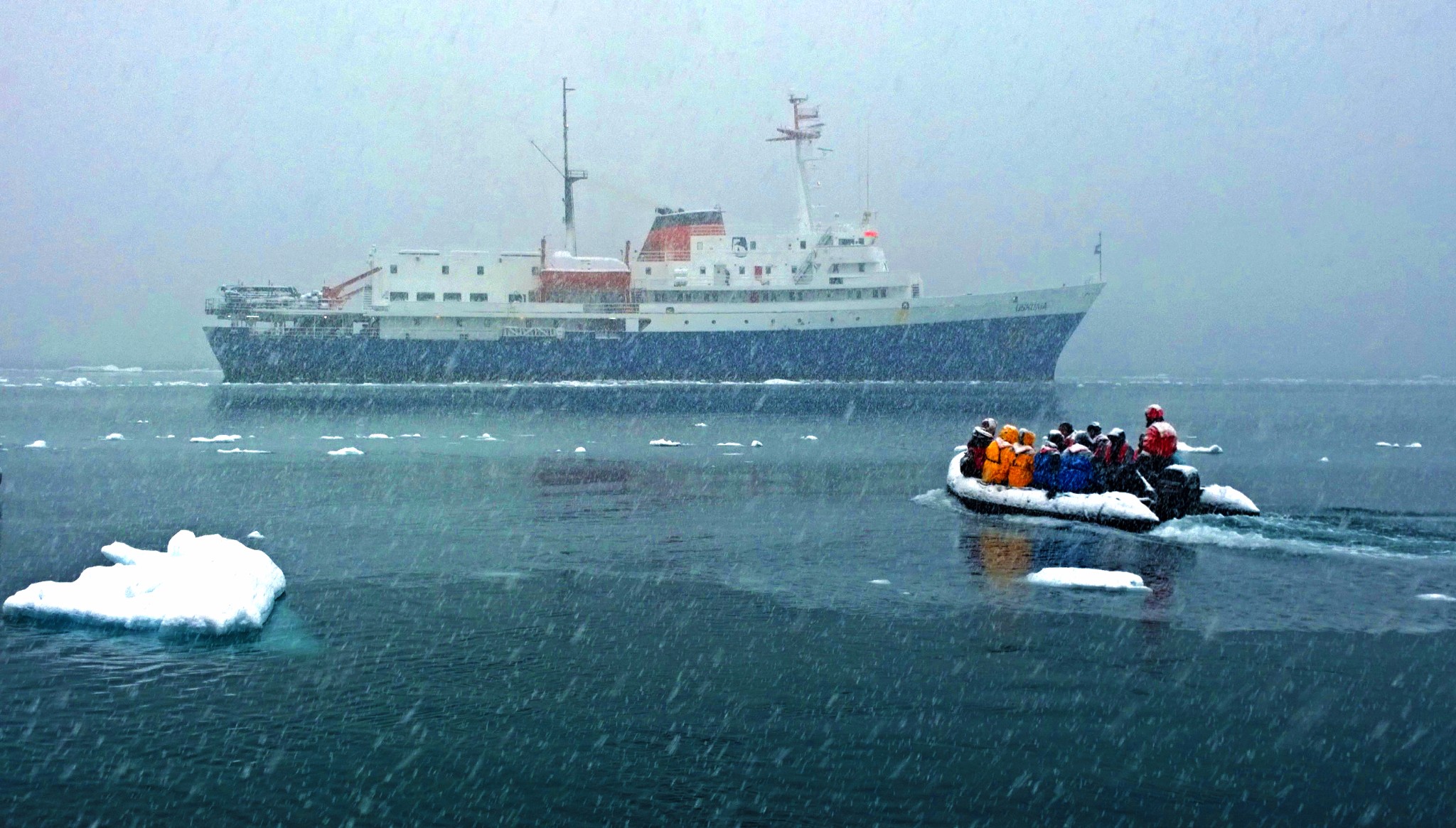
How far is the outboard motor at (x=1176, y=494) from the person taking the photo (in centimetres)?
1831

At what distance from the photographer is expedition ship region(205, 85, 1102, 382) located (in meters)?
67.9

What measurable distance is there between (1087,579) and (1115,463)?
5.59 meters

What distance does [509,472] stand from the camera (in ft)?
88.5

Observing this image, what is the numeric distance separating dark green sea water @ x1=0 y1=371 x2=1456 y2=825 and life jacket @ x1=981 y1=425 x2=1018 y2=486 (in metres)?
0.99

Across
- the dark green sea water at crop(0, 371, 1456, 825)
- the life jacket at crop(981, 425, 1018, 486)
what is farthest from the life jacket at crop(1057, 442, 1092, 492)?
the life jacket at crop(981, 425, 1018, 486)

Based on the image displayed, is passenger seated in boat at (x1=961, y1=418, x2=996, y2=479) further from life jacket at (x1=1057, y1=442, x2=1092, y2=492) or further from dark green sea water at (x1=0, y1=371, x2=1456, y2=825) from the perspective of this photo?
life jacket at (x1=1057, y1=442, x2=1092, y2=492)

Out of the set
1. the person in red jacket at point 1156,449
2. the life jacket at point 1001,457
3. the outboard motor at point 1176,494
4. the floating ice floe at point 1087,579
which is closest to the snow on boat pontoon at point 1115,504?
the outboard motor at point 1176,494

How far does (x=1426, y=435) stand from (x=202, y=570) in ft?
138

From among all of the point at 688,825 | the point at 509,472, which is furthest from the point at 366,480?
the point at 688,825

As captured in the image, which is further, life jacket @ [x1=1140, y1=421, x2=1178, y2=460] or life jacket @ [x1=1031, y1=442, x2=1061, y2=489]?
life jacket @ [x1=1031, y1=442, x2=1061, y2=489]

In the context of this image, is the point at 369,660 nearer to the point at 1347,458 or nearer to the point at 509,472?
the point at 509,472

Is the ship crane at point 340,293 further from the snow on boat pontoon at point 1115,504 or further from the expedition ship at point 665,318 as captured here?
the snow on boat pontoon at point 1115,504

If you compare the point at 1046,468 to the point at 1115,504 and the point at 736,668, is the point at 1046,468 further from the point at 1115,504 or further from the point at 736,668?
the point at 736,668

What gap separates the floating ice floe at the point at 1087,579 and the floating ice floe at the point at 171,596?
28.1ft
